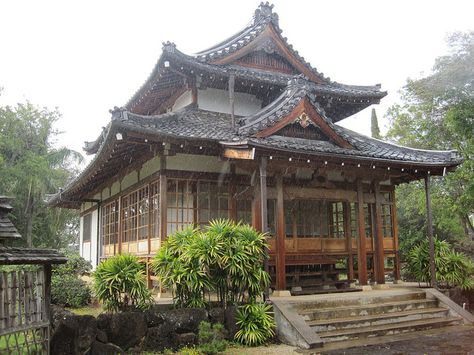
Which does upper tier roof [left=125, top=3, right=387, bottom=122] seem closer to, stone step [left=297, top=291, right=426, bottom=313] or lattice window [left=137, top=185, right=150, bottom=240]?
lattice window [left=137, top=185, right=150, bottom=240]

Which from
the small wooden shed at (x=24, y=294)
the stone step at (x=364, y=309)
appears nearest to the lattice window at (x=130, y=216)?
the stone step at (x=364, y=309)

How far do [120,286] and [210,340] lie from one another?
215cm

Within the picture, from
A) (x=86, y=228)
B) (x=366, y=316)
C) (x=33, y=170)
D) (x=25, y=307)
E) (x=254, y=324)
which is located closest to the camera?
(x=25, y=307)

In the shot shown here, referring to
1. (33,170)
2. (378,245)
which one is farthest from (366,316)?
(33,170)

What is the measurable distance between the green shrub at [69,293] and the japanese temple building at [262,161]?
6.25 feet

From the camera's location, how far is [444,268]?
541 inches

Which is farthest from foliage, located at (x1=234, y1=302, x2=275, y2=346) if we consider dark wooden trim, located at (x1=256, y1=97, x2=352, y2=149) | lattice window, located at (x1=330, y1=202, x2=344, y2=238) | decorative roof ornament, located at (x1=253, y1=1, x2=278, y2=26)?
decorative roof ornament, located at (x1=253, y1=1, x2=278, y2=26)

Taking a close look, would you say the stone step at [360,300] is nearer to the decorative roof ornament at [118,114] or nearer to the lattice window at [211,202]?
the lattice window at [211,202]

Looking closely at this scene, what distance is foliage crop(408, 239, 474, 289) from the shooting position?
1373cm

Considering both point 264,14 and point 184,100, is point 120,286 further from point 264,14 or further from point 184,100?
point 264,14

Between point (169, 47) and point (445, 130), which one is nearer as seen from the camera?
point (169, 47)

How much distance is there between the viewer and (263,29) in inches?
587

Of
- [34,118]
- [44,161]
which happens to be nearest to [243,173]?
[44,161]

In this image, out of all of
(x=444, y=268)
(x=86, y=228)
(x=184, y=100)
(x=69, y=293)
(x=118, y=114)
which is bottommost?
(x=69, y=293)
